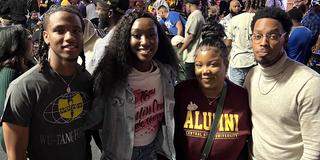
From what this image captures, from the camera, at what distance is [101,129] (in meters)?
2.57

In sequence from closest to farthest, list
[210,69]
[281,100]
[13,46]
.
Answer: [281,100]
[210,69]
[13,46]

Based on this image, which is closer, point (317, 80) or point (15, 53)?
point (317, 80)

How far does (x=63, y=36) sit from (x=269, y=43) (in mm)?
1184

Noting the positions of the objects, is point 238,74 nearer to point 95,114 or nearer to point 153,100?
point 153,100

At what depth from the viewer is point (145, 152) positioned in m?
2.60

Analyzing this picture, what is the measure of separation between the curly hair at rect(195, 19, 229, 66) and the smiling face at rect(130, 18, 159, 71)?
0.33 meters

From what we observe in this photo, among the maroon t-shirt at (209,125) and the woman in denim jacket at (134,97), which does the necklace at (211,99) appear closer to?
the maroon t-shirt at (209,125)

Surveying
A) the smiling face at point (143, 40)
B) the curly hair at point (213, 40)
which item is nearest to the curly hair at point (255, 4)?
the curly hair at point (213, 40)

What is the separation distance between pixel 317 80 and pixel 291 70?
0.17 m

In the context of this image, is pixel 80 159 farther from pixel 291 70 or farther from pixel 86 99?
pixel 291 70

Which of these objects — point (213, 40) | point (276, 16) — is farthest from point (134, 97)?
point (276, 16)

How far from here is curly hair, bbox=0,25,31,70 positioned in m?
3.09

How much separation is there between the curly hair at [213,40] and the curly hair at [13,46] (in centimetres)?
144

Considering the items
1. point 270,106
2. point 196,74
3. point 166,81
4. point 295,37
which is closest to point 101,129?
point 166,81
